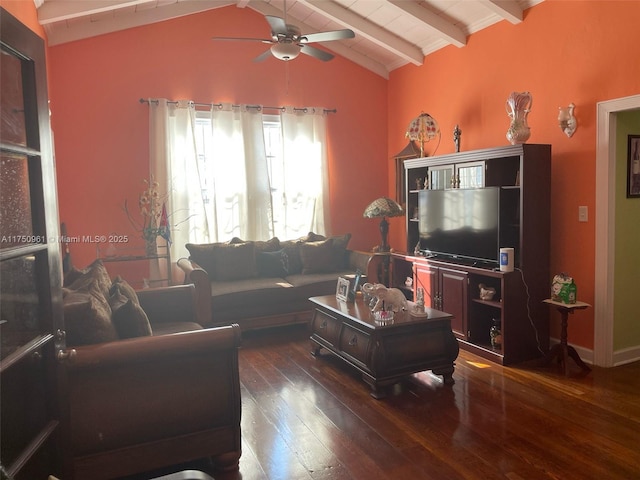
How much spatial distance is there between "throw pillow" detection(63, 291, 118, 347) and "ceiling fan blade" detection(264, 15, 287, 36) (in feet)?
7.53

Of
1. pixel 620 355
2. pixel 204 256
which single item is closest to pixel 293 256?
pixel 204 256

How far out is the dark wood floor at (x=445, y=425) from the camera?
2510mm

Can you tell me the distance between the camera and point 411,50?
18.8 ft

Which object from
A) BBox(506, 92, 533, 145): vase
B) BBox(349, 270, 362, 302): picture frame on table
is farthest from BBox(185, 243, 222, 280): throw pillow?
BBox(506, 92, 533, 145): vase

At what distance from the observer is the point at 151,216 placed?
5355mm

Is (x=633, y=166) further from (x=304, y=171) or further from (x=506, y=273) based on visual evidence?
(x=304, y=171)

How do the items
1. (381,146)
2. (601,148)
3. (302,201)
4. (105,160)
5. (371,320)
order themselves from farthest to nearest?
1. (381,146)
2. (302,201)
3. (105,160)
4. (601,148)
5. (371,320)

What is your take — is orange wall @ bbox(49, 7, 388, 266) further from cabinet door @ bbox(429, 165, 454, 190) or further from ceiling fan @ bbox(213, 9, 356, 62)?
ceiling fan @ bbox(213, 9, 356, 62)

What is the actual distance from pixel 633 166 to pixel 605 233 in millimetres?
580

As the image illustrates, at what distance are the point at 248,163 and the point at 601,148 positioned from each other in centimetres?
358

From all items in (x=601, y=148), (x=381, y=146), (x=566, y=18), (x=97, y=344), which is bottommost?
(x=97, y=344)

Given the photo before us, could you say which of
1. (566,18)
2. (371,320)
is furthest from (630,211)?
(371,320)

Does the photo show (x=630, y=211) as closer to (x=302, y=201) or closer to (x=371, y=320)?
(x=371, y=320)

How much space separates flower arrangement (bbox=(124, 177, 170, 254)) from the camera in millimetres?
5199
